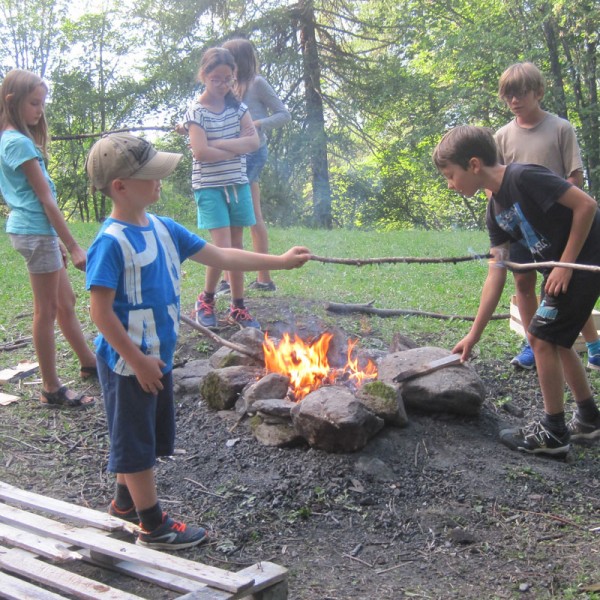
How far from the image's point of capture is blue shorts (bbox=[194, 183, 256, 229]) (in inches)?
205

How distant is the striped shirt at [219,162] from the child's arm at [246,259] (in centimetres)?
217

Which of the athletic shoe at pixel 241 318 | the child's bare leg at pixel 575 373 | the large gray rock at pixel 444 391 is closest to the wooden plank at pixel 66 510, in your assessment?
the large gray rock at pixel 444 391

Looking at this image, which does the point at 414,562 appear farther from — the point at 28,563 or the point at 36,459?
the point at 36,459

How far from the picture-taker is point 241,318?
5.27 metres

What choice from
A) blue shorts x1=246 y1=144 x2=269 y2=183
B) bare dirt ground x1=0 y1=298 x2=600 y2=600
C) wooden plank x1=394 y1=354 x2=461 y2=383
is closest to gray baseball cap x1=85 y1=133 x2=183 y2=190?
bare dirt ground x1=0 y1=298 x2=600 y2=600

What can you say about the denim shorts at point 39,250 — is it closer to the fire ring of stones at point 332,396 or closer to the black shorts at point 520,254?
the fire ring of stones at point 332,396

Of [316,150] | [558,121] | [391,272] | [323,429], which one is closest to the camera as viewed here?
[323,429]

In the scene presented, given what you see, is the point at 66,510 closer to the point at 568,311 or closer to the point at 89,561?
the point at 89,561

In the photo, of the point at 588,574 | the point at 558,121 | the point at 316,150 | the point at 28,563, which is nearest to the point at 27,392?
the point at 28,563

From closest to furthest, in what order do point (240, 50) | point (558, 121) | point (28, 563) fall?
point (28, 563)
point (558, 121)
point (240, 50)

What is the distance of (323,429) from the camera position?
3445 mm

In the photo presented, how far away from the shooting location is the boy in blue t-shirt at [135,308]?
261 centimetres

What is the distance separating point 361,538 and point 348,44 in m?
18.3

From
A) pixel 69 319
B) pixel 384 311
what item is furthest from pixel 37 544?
pixel 384 311
